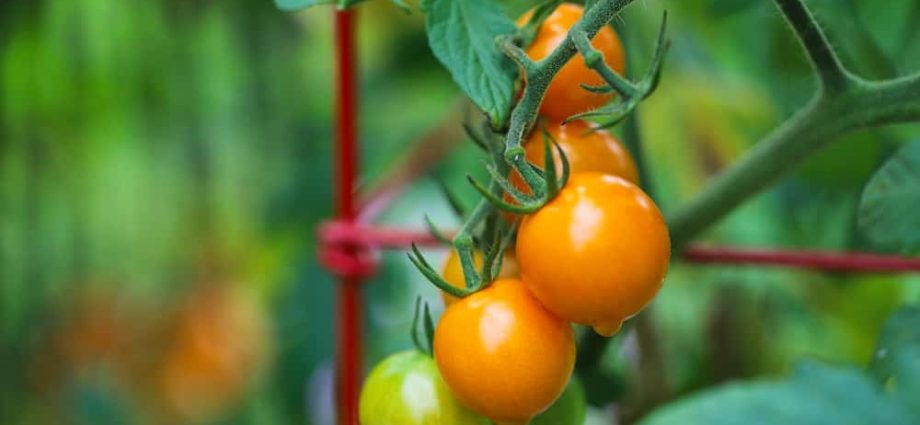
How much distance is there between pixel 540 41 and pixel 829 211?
0.61 m

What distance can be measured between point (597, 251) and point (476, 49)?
109mm

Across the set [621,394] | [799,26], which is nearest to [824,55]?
[799,26]

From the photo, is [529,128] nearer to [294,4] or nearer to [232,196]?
[294,4]

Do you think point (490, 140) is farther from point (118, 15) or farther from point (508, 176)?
point (118, 15)

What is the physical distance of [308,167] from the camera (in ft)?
4.43

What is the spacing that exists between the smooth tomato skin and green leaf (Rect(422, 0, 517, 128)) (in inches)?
2.8

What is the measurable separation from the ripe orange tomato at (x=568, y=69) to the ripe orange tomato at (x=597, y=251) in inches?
2.5

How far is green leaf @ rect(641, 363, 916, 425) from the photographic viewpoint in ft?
1.11

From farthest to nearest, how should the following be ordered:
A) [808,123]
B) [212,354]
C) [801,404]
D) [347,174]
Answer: [212,354] < [347,174] < [808,123] < [801,404]

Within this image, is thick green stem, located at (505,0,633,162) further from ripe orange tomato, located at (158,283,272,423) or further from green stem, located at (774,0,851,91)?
ripe orange tomato, located at (158,283,272,423)

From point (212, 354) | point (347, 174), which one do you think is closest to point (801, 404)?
point (347, 174)

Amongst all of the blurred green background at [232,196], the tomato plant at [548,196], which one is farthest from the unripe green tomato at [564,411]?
the blurred green background at [232,196]

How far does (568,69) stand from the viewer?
0.49 metres

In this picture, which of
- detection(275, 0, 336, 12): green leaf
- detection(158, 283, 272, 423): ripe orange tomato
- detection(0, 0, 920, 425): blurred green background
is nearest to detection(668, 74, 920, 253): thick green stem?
detection(275, 0, 336, 12): green leaf
